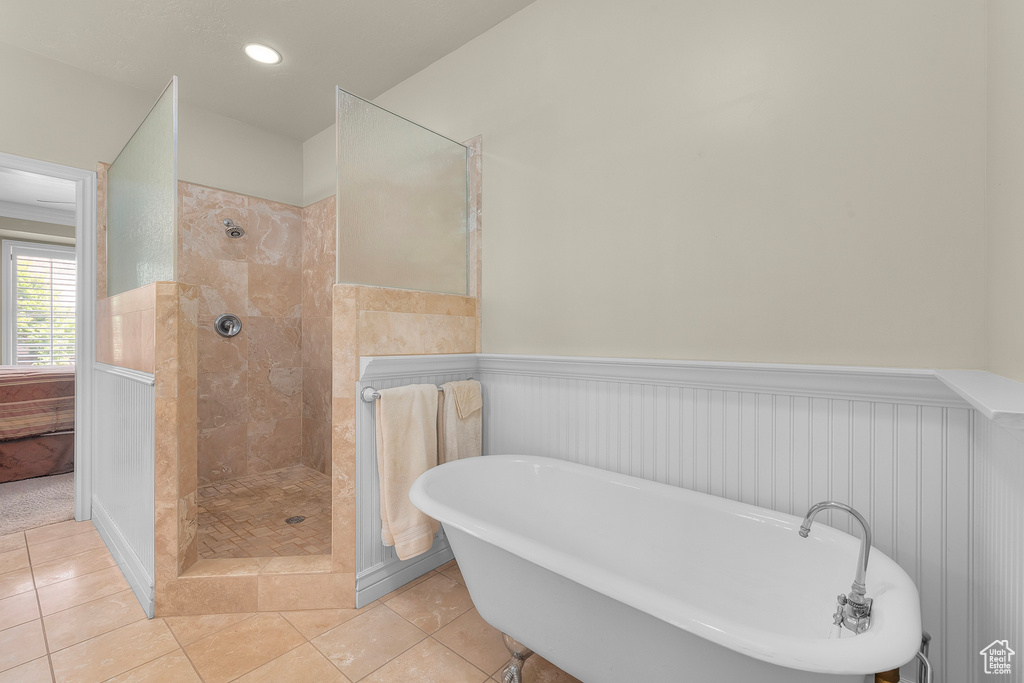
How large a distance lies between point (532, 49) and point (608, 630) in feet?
7.41

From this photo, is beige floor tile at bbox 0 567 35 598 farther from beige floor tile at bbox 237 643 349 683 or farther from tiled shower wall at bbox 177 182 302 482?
beige floor tile at bbox 237 643 349 683

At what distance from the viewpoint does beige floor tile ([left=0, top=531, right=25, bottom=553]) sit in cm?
226

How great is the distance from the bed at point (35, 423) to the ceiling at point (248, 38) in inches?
91.7

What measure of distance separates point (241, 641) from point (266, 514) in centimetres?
102

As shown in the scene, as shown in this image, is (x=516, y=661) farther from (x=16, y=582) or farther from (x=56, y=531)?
(x=56, y=531)

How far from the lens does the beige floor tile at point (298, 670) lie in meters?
1.41

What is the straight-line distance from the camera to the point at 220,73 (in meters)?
2.54

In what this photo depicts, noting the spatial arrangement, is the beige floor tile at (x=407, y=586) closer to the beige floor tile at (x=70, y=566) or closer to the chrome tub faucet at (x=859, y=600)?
the beige floor tile at (x=70, y=566)

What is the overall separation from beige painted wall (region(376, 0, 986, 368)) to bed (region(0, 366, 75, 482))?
3561 mm

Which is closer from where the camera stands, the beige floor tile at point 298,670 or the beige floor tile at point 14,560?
the beige floor tile at point 298,670

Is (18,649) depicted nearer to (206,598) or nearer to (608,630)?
(206,598)

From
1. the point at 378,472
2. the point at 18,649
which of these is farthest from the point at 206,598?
the point at 378,472

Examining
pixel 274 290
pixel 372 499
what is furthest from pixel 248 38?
pixel 372 499

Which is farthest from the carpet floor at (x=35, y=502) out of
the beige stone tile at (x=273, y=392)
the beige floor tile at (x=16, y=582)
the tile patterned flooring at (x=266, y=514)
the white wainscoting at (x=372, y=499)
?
the white wainscoting at (x=372, y=499)
